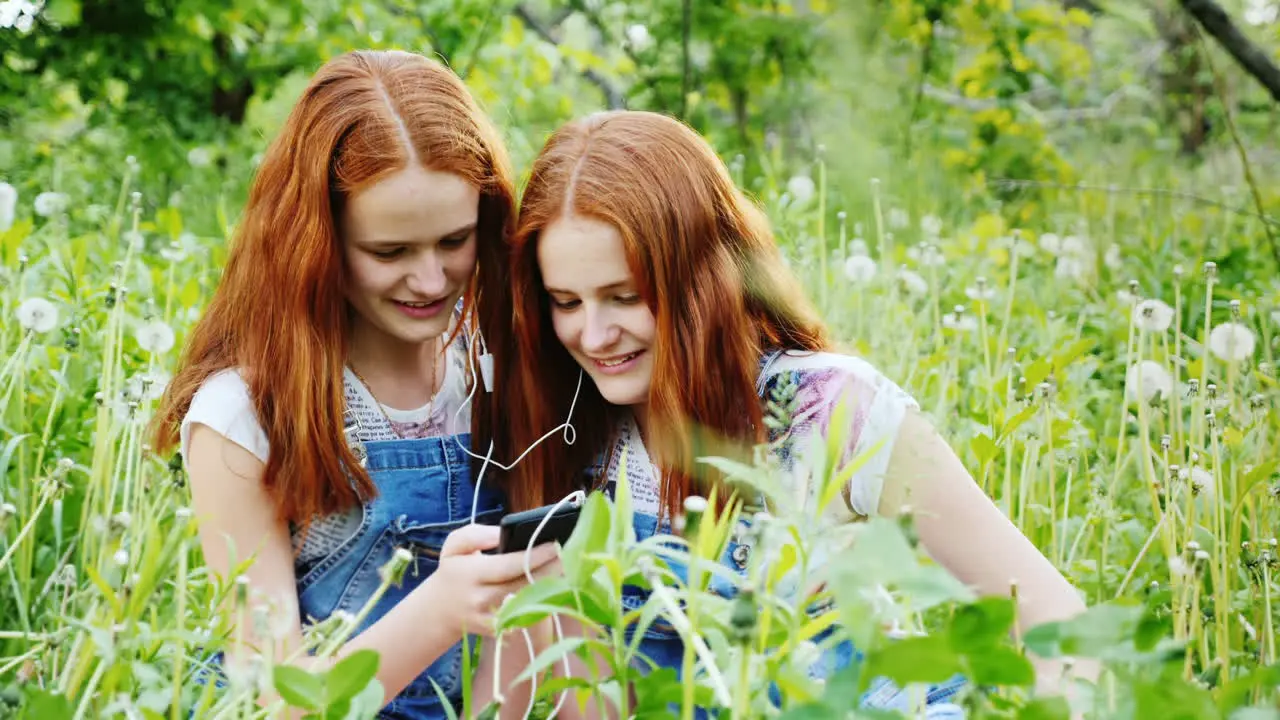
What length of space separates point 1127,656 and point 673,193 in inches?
40.1

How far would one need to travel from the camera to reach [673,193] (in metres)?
1.57

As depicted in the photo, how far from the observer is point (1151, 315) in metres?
1.58

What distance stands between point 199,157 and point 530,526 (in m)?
3.10

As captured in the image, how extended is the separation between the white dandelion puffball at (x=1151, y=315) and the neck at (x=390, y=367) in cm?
100

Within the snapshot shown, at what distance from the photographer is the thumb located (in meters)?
1.32

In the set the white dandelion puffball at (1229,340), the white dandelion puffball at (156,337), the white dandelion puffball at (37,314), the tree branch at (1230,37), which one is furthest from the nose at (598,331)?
the tree branch at (1230,37)

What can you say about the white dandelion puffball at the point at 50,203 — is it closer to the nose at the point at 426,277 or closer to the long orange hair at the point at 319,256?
the long orange hair at the point at 319,256

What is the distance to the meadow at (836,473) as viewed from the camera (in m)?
0.67

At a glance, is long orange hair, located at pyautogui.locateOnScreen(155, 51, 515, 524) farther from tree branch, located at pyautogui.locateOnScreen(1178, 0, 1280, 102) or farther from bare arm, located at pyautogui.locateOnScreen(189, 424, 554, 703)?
tree branch, located at pyautogui.locateOnScreen(1178, 0, 1280, 102)

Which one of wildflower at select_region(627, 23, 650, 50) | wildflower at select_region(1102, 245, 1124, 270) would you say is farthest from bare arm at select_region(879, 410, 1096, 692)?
wildflower at select_region(627, 23, 650, 50)

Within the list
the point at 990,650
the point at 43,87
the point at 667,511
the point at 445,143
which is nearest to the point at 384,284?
the point at 445,143

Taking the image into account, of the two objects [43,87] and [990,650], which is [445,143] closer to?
[990,650]

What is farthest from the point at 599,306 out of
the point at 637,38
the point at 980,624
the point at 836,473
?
the point at 637,38

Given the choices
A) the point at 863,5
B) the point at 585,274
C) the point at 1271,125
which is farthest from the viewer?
the point at 863,5
